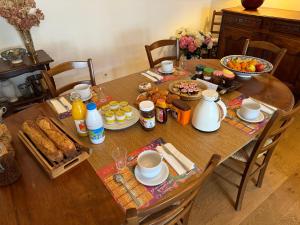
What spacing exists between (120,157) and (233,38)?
7.87 ft

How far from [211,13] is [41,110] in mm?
3010

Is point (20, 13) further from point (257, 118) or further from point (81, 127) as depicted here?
point (257, 118)

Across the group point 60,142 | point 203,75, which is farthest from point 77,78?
point 60,142

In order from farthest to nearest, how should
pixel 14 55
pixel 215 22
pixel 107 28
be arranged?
pixel 215 22, pixel 107 28, pixel 14 55

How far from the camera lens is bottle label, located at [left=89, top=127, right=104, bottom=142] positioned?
0.96 meters

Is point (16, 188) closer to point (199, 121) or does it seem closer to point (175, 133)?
point (175, 133)

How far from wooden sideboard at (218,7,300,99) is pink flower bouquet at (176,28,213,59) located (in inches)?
10.0

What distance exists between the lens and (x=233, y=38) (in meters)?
2.68

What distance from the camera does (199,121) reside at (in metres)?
1.04

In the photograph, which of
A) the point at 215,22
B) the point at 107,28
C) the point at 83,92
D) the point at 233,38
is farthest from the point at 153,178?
the point at 215,22

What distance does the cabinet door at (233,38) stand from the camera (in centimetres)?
251

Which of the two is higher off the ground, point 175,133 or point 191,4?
point 191,4

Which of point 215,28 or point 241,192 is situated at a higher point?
point 215,28

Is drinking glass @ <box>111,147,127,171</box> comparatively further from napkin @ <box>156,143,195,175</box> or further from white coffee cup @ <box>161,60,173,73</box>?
white coffee cup @ <box>161,60,173,73</box>
